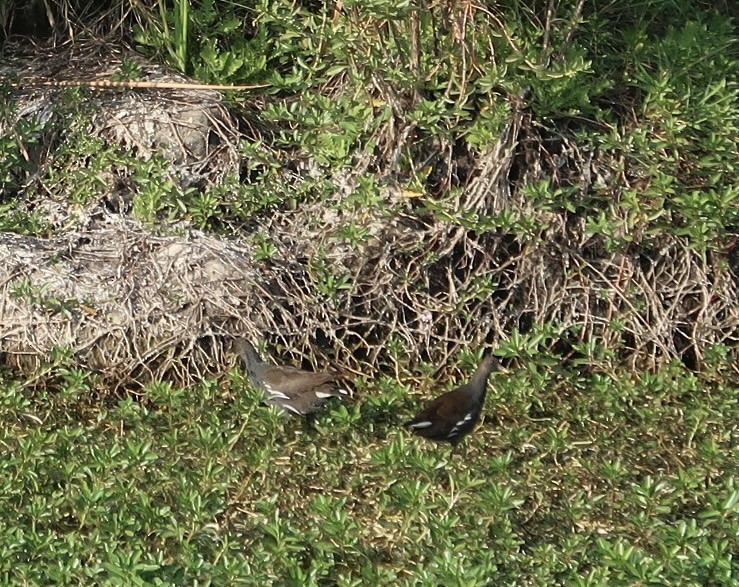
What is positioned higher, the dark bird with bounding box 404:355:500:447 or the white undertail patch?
the white undertail patch

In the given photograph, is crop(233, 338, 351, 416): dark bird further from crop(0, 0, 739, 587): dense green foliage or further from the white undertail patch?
the white undertail patch

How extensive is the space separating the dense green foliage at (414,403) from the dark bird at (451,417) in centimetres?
13

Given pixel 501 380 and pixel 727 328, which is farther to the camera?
pixel 727 328

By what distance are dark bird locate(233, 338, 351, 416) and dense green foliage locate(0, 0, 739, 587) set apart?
86mm

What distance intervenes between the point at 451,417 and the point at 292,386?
2.57 feet

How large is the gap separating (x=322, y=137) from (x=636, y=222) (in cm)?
168

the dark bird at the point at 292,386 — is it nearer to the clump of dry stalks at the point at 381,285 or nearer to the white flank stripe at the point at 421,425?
the clump of dry stalks at the point at 381,285

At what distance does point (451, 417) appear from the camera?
536cm

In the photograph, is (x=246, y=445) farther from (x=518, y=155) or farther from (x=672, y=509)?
(x=518, y=155)

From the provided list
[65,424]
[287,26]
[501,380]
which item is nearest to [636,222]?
[501,380]

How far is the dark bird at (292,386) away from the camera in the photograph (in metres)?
5.65

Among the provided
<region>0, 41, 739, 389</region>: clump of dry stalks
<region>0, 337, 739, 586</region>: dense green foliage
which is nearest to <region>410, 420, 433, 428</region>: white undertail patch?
<region>0, 337, 739, 586</region>: dense green foliage

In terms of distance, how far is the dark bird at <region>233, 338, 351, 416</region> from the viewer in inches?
222

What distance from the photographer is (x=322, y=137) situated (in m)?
6.78
